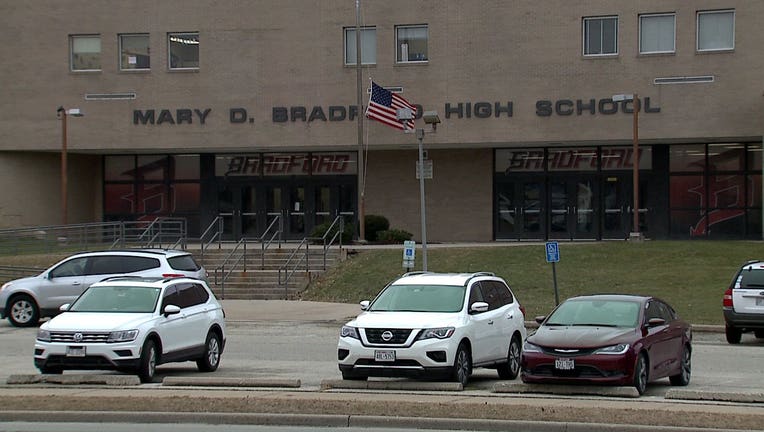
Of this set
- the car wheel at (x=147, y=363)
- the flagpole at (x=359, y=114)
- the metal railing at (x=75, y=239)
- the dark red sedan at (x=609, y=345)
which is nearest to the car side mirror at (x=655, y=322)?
the dark red sedan at (x=609, y=345)

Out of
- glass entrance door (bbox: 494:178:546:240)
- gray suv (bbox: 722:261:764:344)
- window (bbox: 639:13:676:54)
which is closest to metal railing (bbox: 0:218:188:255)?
glass entrance door (bbox: 494:178:546:240)

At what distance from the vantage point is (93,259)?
2706cm

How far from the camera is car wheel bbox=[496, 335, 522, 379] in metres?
17.4

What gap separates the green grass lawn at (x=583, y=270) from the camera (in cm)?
2992

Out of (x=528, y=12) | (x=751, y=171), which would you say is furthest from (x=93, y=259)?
(x=751, y=171)

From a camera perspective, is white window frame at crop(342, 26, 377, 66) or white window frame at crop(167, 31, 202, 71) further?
white window frame at crop(167, 31, 202, 71)

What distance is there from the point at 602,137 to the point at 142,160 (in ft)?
66.6

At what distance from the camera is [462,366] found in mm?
15703

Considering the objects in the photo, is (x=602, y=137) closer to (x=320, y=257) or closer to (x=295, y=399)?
(x=320, y=257)

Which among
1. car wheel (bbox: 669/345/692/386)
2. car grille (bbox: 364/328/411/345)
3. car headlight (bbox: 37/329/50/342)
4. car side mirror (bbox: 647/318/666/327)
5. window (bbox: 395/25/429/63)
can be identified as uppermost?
window (bbox: 395/25/429/63)

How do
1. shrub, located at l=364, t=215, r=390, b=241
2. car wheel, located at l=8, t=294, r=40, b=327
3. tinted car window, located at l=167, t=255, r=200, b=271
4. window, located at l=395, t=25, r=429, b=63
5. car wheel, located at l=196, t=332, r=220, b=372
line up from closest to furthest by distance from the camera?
car wheel, located at l=196, t=332, r=220, b=372 → car wheel, located at l=8, t=294, r=40, b=327 → tinted car window, located at l=167, t=255, r=200, b=271 → shrub, located at l=364, t=215, r=390, b=241 → window, located at l=395, t=25, r=429, b=63

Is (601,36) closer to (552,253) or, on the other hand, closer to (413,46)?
(413,46)

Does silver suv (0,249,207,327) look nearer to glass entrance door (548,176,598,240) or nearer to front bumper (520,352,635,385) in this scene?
front bumper (520,352,635,385)

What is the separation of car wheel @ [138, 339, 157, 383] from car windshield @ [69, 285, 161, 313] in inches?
29.1
